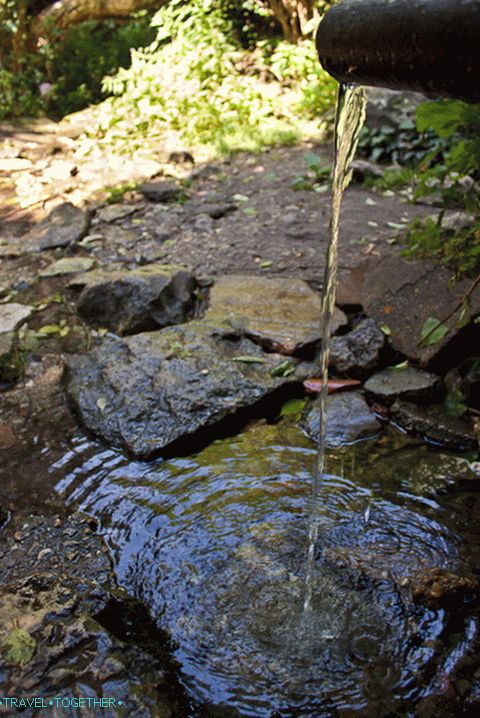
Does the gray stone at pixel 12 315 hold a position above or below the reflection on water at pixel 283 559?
above

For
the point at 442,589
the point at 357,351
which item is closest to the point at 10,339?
the point at 357,351

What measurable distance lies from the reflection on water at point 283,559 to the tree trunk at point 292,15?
22.5ft

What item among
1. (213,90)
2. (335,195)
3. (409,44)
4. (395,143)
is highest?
(409,44)

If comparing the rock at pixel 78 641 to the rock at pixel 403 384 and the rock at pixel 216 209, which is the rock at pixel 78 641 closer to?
the rock at pixel 403 384

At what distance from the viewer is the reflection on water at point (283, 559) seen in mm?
1958

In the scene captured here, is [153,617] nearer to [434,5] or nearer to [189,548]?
[189,548]

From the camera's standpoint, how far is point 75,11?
9.55m

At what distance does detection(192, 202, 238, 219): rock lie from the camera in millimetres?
5266

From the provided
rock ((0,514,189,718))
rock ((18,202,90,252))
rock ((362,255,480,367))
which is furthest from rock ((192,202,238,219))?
rock ((0,514,189,718))

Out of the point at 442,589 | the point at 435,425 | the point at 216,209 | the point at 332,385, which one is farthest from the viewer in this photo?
the point at 216,209

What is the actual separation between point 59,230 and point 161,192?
95 cm

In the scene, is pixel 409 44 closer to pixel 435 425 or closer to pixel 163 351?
pixel 435 425

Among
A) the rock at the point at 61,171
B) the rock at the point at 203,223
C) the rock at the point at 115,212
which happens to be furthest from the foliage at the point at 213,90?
the rock at the point at 203,223

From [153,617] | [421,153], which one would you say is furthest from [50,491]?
[421,153]
